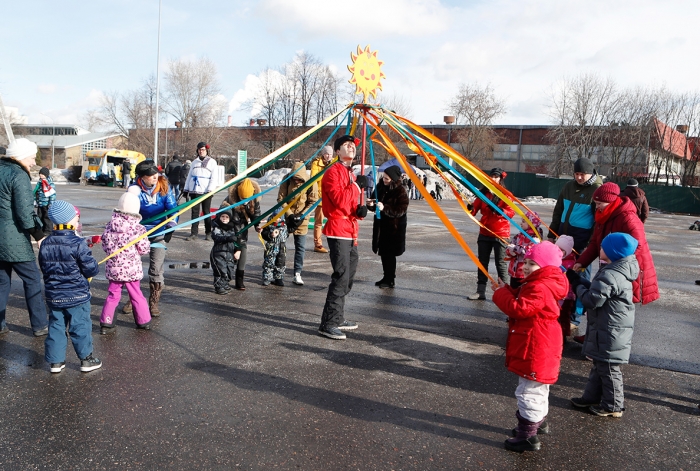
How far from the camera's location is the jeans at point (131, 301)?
17.3 ft

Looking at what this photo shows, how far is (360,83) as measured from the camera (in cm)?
626

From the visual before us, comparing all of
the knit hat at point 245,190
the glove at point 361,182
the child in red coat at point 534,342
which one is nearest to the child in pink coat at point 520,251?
the glove at point 361,182

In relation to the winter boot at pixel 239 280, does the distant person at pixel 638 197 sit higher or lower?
higher

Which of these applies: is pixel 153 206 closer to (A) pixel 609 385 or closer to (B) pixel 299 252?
(B) pixel 299 252

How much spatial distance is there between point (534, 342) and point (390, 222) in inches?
174

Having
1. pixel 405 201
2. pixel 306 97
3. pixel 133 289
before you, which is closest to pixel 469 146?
pixel 306 97

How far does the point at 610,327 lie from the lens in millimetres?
4020

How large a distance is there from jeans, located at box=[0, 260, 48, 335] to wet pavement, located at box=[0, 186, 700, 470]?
245 mm

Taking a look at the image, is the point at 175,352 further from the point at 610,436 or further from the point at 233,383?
the point at 610,436

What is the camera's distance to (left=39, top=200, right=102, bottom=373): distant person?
4.32m

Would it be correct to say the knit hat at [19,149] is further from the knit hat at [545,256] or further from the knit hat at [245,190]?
the knit hat at [545,256]

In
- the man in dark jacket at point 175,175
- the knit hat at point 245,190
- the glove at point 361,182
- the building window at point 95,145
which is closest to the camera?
the glove at point 361,182

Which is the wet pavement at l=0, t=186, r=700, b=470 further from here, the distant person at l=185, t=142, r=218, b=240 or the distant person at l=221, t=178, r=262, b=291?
the distant person at l=185, t=142, r=218, b=240

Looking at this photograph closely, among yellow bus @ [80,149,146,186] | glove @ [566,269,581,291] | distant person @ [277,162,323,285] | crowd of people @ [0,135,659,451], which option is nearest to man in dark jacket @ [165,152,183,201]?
distant person @ [277,162,323,285]
